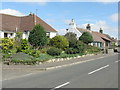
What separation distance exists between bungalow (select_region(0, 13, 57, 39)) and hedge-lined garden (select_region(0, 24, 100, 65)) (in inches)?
293

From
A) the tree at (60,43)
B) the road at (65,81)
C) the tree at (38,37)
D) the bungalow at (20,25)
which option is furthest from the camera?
the bungalow at (20,25)

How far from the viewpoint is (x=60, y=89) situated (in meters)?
8.39

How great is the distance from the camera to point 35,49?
2636cm

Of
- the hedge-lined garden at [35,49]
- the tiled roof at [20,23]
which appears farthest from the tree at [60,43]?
the tiled roof at [20,23]

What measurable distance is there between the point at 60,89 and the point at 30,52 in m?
13.2

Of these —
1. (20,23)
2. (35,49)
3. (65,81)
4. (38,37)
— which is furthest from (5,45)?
(20,23)

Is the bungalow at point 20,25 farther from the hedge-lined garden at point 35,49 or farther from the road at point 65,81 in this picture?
the road at point 65,81

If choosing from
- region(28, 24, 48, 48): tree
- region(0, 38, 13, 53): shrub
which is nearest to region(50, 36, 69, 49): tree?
region(28, 24, 48, 48): tree

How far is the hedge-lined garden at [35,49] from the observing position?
745 inches

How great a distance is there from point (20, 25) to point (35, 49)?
1773cm

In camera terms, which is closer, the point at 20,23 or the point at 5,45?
the point at 5,45

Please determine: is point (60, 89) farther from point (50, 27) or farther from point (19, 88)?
Result: point (50, 27)

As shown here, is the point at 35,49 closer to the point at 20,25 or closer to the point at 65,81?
the point at 65,81

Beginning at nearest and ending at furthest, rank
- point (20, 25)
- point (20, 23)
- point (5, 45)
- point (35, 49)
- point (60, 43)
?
point (5, 45) < point (35, 49) < point (60, 43) < point (20, 25) < point (20, 23)
